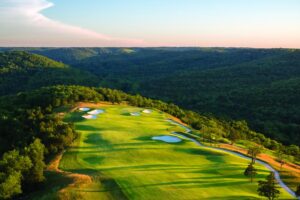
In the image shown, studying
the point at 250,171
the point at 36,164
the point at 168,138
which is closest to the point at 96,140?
the point at 168,138

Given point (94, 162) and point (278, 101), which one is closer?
point (94, 162)

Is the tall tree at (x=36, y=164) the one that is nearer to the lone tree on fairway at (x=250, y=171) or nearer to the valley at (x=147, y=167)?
the valley at (x=147, y=167)

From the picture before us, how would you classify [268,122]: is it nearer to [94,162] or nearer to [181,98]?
[181,98]

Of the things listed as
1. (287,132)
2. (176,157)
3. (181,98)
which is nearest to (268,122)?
(287,132)

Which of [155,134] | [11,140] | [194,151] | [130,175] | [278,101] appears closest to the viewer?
[130,175]

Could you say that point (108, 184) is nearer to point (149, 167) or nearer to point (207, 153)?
point (149, 167)

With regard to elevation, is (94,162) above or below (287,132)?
above

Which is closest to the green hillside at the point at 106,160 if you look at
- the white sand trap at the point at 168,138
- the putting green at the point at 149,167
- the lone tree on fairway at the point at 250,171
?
the putting green at the point at 149,167

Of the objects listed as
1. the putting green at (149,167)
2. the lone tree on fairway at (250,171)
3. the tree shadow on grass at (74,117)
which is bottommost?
the tree shadow on grass at (74,117)
